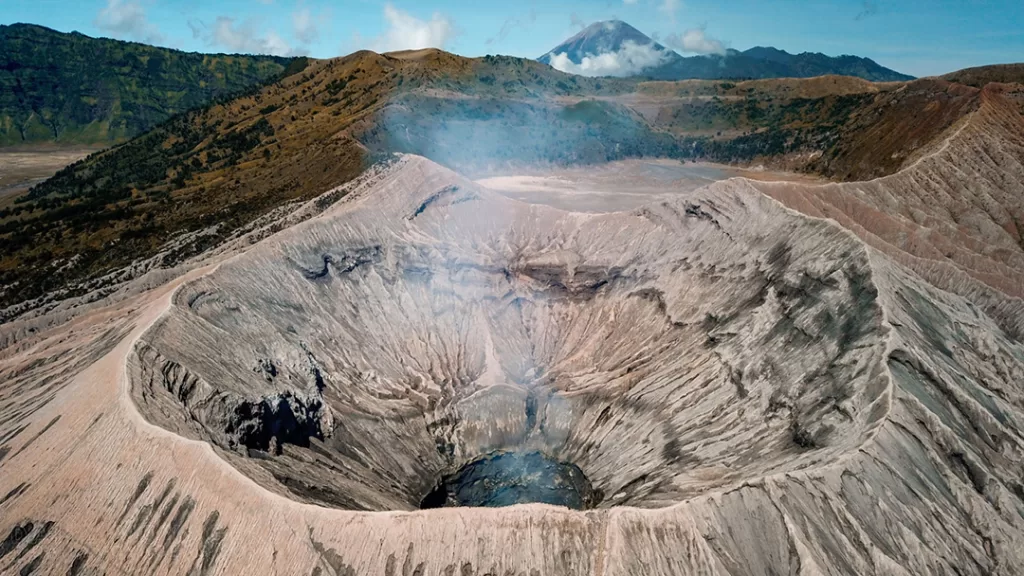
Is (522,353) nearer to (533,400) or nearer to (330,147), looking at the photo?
(533,400)

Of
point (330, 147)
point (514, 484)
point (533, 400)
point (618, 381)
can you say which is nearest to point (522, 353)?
point (533, 400)

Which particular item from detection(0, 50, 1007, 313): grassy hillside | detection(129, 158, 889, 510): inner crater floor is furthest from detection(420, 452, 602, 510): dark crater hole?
detection(0, 50, 1007, 313): grassy hillside

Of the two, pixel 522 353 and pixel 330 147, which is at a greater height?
pixel 330 147

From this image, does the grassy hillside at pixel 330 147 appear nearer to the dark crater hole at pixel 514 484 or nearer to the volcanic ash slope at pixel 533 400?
the volcanic ash slope at pixel 533 400

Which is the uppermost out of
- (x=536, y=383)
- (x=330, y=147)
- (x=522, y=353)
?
(x=330, y=147)

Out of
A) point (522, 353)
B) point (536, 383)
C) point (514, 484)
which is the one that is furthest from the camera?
point (522, 353)

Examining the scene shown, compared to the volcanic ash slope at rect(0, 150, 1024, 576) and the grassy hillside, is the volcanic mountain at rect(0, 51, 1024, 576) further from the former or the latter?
the grassy hillside

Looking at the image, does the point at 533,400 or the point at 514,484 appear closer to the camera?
the point at 514,484
